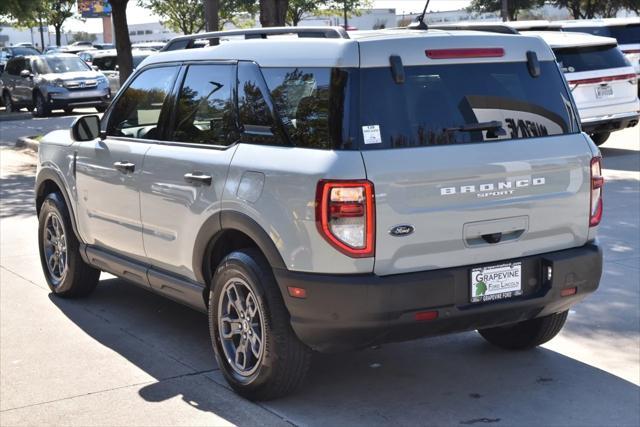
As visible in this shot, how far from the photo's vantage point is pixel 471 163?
5102mm

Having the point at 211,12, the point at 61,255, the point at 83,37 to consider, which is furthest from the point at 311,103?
the point at 83,37

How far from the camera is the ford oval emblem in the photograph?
489 centimetres

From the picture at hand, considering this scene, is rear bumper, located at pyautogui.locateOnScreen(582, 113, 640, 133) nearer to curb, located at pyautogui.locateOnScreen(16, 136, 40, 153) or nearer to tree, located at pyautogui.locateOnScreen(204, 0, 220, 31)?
tree, located at pyautogui.locateOnScreen(204, 0, 220, 31)

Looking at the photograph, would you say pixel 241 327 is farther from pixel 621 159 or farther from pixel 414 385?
pixel 621 159

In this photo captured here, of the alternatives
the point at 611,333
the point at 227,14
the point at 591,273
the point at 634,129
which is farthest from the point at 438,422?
the point at 227,14

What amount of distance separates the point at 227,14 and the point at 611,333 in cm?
5858

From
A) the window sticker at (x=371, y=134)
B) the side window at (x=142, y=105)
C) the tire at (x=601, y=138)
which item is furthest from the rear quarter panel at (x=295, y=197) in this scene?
the tire at (x=601, y=138)

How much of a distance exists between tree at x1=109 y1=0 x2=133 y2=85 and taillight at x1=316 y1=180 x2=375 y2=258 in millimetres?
15817

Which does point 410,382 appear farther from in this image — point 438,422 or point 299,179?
point 299,179

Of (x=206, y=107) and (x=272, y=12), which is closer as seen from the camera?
(x=206, y=107)

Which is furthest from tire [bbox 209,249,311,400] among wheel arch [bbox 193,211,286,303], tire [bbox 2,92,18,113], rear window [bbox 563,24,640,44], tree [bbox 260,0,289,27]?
tire [bbox 2,92,18,113]

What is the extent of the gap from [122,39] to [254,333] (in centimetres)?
1577

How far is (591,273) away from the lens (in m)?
5.50

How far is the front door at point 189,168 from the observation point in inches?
224
